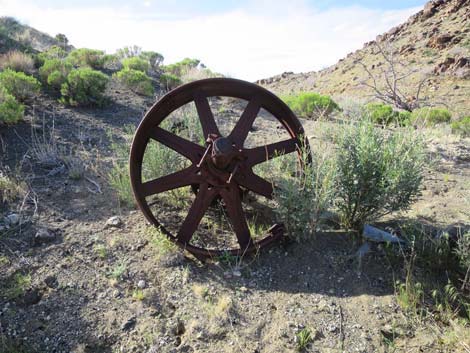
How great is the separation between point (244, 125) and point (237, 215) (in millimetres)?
870

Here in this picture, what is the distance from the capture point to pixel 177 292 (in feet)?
10.5

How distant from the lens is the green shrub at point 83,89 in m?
7.18

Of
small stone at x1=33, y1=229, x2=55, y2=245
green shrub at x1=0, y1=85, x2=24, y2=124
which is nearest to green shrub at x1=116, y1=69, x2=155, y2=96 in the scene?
green shrub at x1=0, y1=85, x2=24, y2=124

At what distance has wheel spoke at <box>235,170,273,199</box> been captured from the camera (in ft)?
11.9

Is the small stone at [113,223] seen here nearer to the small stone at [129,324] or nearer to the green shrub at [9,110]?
the small stone at [129,324]

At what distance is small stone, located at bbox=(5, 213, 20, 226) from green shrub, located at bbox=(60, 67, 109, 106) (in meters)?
3.77

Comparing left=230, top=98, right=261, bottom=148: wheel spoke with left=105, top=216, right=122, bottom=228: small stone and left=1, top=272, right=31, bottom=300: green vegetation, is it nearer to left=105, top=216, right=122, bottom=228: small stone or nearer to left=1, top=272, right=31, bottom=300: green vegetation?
left=105, top=216, right=122, bottom=228: small stone

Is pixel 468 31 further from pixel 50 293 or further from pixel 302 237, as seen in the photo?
pixel 50 293

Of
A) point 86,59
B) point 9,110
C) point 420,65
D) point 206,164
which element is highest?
point 86,59

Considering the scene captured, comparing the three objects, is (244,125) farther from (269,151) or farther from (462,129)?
(462,129)

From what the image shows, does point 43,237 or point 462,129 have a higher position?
point 462,129

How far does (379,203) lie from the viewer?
353 centimetres

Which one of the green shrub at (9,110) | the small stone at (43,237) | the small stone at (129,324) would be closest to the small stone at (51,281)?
the small stone at (43,237)

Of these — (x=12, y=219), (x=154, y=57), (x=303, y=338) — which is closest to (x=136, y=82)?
(x=12, y=219)
